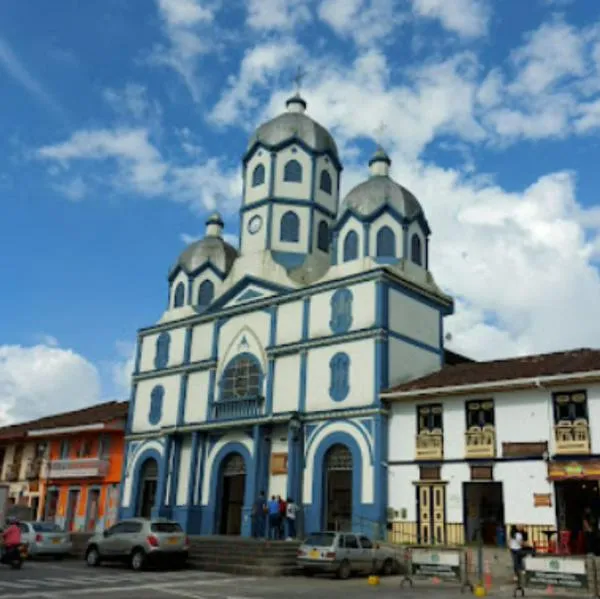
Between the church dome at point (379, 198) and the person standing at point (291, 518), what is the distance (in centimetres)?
1161

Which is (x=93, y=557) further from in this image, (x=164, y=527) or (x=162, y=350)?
(x=162, y=350)

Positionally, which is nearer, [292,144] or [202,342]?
[202,342]

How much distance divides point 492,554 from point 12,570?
13.3 metres

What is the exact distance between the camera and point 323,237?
114 feet

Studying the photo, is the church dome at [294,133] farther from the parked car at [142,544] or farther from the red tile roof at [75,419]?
the parked car at [142,544]

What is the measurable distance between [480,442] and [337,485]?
564 cm

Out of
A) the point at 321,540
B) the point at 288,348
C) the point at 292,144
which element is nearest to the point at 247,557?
the point at 321,540

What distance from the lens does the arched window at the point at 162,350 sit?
35156 mm

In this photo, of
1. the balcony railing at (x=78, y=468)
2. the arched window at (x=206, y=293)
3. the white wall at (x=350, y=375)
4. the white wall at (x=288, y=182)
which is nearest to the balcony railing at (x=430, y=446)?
the white wall at (x=350, y=375)

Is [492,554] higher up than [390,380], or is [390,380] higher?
[390,380]

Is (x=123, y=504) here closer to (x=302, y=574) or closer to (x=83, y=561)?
(x=83, y=561)

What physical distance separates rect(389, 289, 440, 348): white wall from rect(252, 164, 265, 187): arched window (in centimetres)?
1031

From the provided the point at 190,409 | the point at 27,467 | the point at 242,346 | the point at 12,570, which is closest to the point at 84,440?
the point at 27,467

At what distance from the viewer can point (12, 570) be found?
2064 cm
